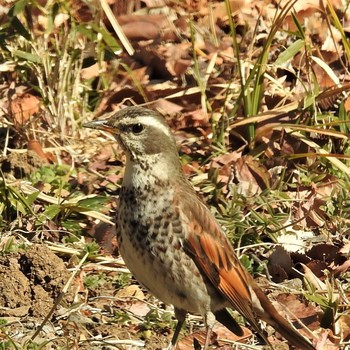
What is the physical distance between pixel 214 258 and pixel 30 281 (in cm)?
132

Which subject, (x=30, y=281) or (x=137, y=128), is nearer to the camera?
(x=137, y=128)

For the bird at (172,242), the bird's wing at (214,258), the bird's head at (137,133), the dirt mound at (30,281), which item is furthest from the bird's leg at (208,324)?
the dirt mound at (30,281)

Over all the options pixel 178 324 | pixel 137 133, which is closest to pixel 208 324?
pixel 178 324

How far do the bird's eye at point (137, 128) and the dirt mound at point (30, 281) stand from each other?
114 centimetres

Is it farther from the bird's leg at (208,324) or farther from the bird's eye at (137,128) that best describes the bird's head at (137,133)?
the bird's leg at (208,324)

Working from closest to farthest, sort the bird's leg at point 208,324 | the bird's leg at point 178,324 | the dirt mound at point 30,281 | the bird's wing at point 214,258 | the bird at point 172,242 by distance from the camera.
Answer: the bird at point 172,242 < the bird's wing at point 214,258 < the bird's leg at point 208,324 < the bird's leg at point 178,324 < the dirt mound at point 30,281

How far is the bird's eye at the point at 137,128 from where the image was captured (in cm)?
636

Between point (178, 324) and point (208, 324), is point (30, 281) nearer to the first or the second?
point (178, 324)

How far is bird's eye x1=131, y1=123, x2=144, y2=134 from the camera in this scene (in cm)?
636

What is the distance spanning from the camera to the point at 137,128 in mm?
6375

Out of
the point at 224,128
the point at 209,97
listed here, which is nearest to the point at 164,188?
the point at 224,128

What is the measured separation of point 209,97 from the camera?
30.8 ft

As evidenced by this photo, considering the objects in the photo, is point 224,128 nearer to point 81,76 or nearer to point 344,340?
point 81,76

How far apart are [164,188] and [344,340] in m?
1.57
